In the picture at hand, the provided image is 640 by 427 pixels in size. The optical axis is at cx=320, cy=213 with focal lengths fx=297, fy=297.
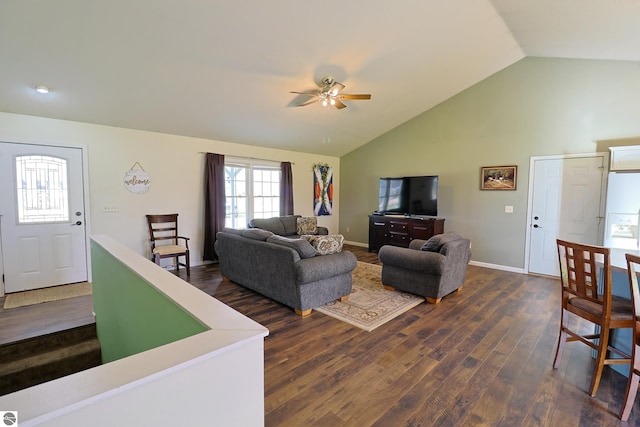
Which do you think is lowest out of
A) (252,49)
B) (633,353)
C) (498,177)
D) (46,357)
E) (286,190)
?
(46,357)

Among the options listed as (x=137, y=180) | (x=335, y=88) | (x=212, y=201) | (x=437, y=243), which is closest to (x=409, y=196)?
(x=437, y=243)

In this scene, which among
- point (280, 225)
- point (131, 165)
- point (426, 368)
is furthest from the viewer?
point (280, 225)

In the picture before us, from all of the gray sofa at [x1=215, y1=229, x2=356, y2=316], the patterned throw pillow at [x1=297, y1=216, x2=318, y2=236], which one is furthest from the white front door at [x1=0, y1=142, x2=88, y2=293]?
the patterned throw pillow at [x1=297, y1=216, x2=318, y2=236]

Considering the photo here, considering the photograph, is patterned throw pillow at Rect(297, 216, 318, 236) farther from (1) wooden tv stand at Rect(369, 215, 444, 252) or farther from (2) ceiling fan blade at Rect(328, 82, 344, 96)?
(2) ceiling fan blade at Rect(328, 82, 344, 96)

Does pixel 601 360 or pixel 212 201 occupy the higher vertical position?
pixel 212 201

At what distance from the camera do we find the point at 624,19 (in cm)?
308

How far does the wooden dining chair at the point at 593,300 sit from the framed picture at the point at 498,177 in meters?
3.30

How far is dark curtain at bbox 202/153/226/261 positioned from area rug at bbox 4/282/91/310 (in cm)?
183

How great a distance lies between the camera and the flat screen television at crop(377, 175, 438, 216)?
593 cm

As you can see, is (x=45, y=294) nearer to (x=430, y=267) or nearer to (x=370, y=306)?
(x=370, y=306)

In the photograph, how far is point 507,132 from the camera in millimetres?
5273

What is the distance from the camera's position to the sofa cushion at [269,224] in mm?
5824

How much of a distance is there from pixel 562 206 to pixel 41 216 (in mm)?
7802

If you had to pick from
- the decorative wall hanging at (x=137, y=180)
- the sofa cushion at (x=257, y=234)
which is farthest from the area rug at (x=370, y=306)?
the decorative wall hanging at (x=137, y=180)
